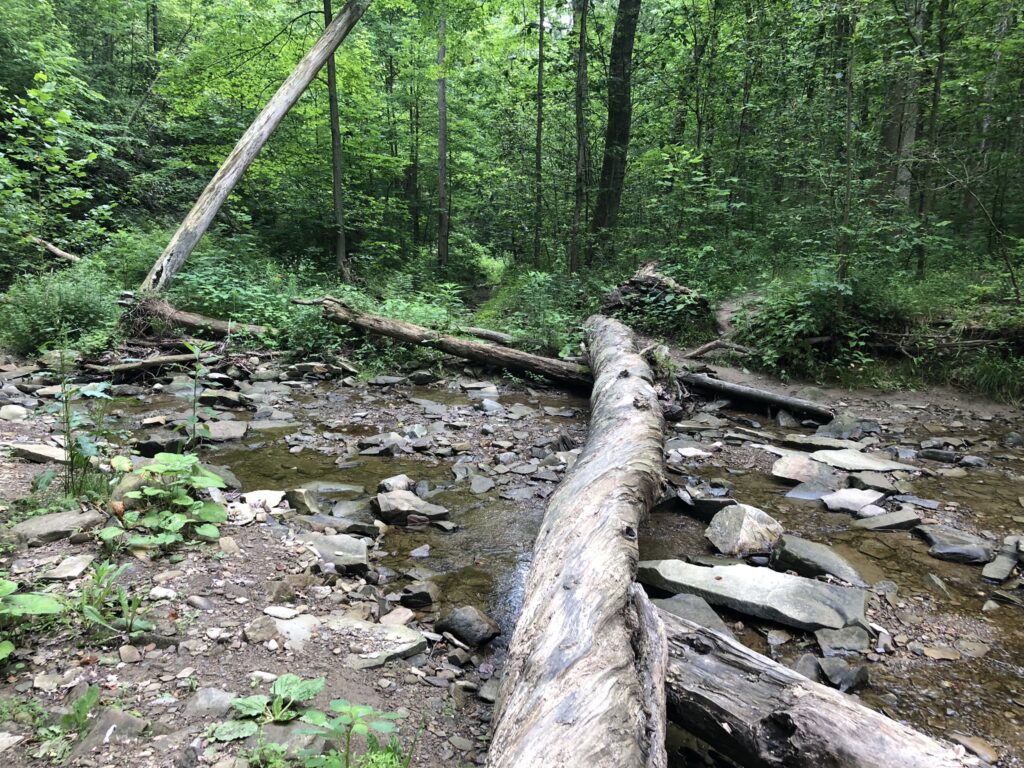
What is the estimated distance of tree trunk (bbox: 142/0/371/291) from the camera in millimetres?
9758

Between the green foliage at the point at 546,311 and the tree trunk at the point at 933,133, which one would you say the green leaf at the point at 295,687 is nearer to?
the green foliage at the point at 546,311

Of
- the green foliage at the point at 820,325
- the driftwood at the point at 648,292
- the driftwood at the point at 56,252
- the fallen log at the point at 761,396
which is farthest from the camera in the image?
the driftwood at the point at 56,252

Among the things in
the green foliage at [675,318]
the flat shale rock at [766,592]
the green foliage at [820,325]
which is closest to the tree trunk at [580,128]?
the green foliage at [675,318]

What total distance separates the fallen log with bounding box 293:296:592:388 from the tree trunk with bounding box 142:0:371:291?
2.48 m

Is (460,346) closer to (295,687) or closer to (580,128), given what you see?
(580,128)

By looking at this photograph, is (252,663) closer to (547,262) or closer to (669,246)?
(669,246)

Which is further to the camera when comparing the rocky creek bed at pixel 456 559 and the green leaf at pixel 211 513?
the green leaf at pixel 211 513

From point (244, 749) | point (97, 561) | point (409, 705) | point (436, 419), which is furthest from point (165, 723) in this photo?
point (436, 419)

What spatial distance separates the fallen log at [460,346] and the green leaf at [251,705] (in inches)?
250

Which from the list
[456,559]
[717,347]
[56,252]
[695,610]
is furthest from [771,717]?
[56,252]

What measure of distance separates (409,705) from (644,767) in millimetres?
1088

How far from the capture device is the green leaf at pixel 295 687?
78.0 inches

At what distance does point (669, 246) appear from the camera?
12391 millimetres

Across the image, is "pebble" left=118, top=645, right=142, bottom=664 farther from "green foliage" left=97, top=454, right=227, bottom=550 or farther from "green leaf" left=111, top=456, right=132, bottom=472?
"green leaf" left=111, top=456, right=132, bottom=472
